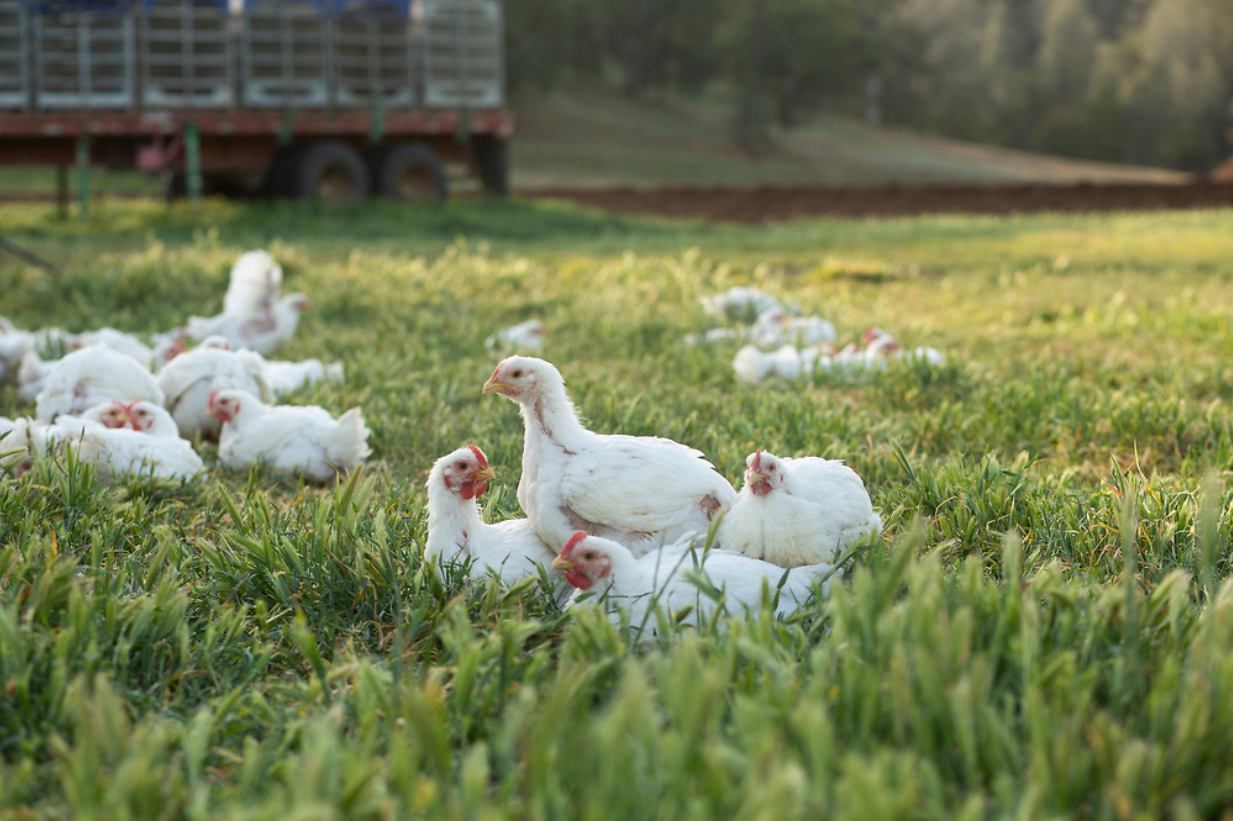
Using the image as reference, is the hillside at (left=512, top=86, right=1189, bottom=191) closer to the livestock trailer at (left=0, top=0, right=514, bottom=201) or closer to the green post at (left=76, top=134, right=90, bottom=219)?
the livestock trailer at (left=0, top=0, right=514, bottom=201)

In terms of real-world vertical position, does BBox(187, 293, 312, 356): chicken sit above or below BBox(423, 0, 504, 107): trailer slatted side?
below

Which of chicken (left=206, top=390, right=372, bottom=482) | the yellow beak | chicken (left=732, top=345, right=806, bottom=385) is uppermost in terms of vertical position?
the yellow beak

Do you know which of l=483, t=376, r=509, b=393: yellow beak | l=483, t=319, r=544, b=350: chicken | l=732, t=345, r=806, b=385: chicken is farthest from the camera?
l=483, t=319, r=544, b=350: chicken

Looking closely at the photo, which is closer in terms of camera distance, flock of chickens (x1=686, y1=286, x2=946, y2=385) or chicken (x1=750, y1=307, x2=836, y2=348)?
flock of chickens (x1=686, y1=286, x2=946, y2=385)

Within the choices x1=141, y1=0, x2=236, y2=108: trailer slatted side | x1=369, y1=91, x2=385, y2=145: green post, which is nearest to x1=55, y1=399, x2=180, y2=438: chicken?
x1=141, y1=0, x2=236, y2=108: trailer slatted side

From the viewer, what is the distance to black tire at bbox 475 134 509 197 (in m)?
17.1

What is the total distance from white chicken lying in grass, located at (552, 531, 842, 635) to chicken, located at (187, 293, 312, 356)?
4.13 m

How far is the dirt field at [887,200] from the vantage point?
733 inches

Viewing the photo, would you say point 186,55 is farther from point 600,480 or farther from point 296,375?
point 600,480

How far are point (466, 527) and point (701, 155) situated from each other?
3578cm

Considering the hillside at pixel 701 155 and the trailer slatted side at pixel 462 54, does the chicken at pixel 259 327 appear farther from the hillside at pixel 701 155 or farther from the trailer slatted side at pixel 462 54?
the hillside at pixel 701 155

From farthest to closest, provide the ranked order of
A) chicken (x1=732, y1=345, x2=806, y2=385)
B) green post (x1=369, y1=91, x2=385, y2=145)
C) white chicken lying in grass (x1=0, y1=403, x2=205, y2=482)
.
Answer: green post (x1=369, y1=91, x2=385, y2=145) < chicken (x1=732, y1=345, x2=806, y2=385) < white chicken lying in grass (x1=0, y1=403, x2=205, y2=482)

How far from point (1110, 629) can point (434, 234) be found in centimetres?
1205

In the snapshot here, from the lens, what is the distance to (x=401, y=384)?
4.89 m
